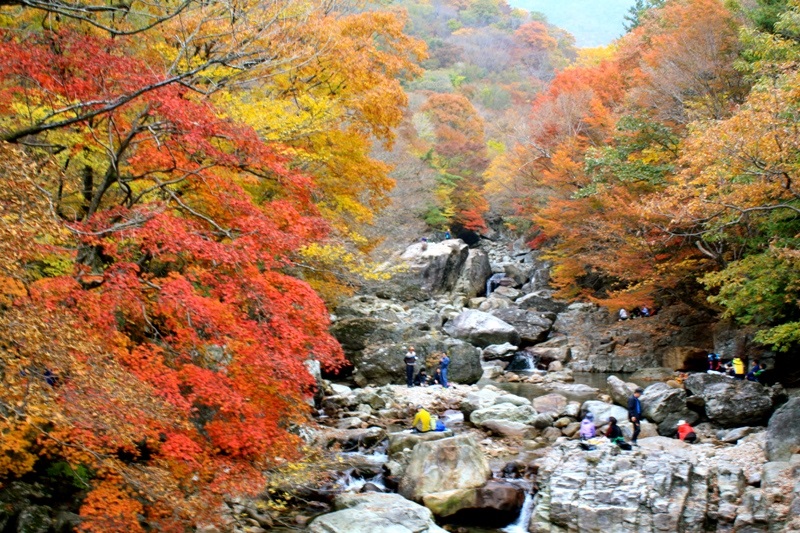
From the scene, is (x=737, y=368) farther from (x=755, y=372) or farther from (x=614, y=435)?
(x=614, y=435)

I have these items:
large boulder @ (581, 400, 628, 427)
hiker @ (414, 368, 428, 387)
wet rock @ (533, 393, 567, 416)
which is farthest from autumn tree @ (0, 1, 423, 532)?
hiker @ (414, 368, 428, 387)

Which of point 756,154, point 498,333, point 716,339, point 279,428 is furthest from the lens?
point 498,333

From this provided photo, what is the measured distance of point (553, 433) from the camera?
48.1ft

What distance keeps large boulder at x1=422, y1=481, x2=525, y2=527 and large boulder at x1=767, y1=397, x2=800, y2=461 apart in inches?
186

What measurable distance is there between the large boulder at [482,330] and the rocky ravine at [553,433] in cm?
6

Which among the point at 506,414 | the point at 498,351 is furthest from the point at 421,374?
the point at 498,351

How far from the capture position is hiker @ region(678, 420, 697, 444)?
13.1 m

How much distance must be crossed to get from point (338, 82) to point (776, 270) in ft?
35.1

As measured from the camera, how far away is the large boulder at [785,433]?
10844 mm

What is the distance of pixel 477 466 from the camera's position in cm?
1115

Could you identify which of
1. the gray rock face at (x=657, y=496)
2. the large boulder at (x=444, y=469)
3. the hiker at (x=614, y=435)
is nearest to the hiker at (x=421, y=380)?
the hiker at (x=614, y=435)

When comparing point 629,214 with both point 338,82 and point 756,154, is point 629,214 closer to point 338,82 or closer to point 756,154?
point 756,154

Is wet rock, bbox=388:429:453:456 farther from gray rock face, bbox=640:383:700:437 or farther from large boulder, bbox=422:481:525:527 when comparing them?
gray rock face, bbox=640:383:700:437

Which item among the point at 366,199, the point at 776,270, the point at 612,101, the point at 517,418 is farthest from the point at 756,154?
the point at 612,101
